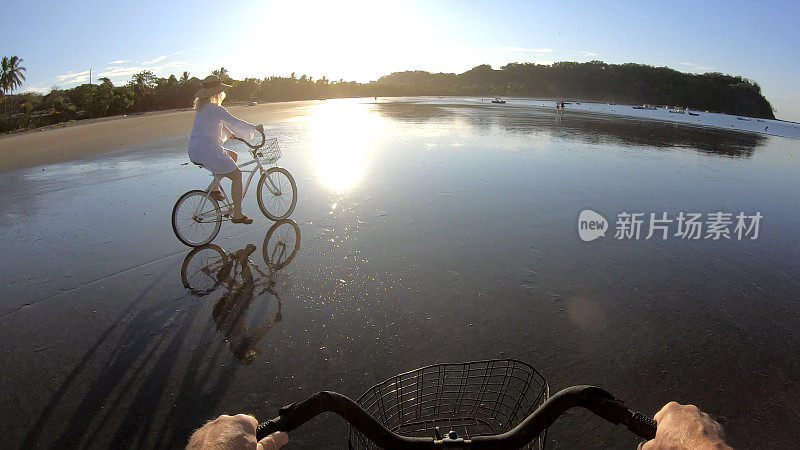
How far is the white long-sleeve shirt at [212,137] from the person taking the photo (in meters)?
5.77

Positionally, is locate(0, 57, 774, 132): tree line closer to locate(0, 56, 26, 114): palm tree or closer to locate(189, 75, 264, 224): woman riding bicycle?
locate(0, 56, 26, 114): palm tree

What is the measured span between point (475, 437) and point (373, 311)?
3172 mm

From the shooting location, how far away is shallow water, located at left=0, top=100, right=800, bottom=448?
3016 mm

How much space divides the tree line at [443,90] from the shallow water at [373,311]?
119 ft

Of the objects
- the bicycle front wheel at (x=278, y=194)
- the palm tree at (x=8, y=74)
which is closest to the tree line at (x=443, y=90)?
the palm tree at (x=8, y=74)

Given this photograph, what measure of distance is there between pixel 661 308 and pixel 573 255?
146 centimetres

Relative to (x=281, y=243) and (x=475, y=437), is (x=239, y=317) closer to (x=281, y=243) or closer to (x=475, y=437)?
(x=281, y=243)

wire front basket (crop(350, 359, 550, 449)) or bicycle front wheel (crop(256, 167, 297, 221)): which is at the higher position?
bicycle front wheel (crop(256, 167, 297, 221))

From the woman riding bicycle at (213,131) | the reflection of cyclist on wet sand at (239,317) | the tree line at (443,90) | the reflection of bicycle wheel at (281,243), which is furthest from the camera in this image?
the tree line at (443,90)

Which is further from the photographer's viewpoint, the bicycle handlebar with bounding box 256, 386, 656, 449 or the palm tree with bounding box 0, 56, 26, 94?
the palm tree with bounding box 0, 56, 26, 94

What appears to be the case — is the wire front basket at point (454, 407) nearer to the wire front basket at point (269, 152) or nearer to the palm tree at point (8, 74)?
the wire front basket at point (269, 152)

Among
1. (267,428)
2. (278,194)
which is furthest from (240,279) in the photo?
(267,428)

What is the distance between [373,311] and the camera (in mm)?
4246

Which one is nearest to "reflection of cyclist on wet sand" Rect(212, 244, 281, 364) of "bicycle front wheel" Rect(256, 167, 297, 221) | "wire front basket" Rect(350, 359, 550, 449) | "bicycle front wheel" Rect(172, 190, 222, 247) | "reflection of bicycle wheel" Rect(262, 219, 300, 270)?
"reflection of bicycle wheel" Rect(262, 219, 300, 270)
